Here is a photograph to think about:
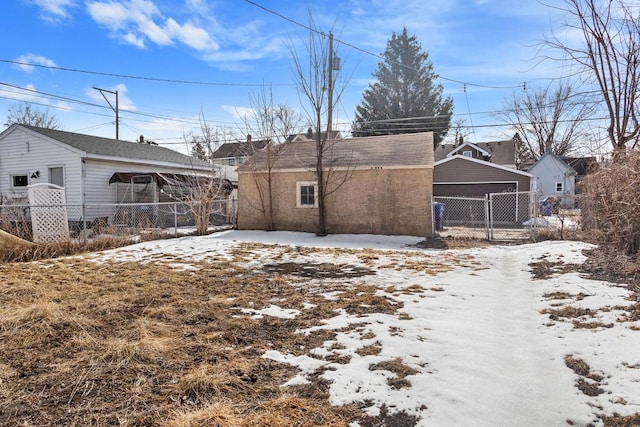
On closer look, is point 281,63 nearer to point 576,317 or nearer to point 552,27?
point 552,27

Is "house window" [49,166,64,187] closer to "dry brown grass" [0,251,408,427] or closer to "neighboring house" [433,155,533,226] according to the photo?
"dry brown grass" [0,251,408,427]

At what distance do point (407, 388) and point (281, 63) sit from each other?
42.7ft

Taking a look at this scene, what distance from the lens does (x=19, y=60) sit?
56.6ft

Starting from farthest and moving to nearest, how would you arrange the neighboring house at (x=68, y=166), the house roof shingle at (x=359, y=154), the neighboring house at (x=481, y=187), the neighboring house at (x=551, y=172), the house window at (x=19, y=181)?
1. the neighboring house at (x=551, y=172)
2. the neighboring house at (x=481, y=187)
3. the house window at (x=19, y=181)
4. the neighboring house at (x=68, y=166)
5. the house roof shingle at (x=359, y=154)

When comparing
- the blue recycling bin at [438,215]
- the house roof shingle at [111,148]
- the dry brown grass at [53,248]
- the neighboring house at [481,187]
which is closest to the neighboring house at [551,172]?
the neighboring house at [481,187]

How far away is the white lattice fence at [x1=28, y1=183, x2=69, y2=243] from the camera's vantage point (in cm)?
956

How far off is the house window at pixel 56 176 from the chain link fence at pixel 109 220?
1.30 metres

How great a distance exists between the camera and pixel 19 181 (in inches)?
640

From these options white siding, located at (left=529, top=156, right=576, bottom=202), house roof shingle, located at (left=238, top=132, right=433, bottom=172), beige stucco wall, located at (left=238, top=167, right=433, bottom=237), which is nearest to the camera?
beige stucco wall, located at (left=238, top=167, right=433, bottom=237)

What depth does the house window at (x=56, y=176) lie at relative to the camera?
15211 millimetres

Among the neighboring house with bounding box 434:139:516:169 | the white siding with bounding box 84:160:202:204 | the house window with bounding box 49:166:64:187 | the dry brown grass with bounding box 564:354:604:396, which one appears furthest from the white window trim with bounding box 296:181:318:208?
the neighboring house with bounding box 434:139:516:169

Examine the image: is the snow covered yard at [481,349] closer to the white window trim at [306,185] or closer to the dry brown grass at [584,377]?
the dry brown grass at [584,377]

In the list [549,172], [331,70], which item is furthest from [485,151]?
[331,70]

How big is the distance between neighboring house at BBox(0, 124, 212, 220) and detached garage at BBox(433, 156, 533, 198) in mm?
13437
